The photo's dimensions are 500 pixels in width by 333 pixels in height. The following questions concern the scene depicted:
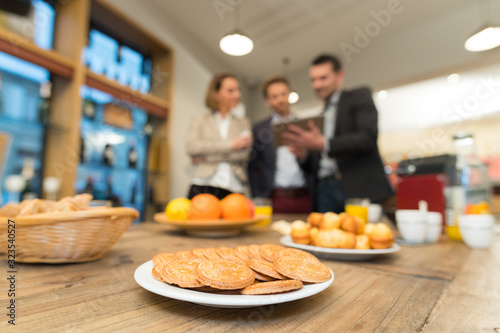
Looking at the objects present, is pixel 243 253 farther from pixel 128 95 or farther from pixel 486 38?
pixel 486 38

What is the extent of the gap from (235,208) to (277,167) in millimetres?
1281

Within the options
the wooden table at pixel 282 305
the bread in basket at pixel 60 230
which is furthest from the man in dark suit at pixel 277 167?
the bread in basket at pixel 60 230

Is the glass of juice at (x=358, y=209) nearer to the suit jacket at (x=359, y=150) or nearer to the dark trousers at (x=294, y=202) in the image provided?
the suit jacket at (x=359, y=150)

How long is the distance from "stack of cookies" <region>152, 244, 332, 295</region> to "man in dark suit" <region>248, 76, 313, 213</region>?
1607 mm

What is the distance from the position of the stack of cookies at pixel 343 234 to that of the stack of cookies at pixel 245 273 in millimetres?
259

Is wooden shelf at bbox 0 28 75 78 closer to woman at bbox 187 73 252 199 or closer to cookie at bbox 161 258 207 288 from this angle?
woman at bbox 187 73 252 199

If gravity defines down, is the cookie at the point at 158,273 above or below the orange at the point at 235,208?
below

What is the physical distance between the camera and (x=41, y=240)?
1.72 ft

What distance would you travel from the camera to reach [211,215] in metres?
0.96

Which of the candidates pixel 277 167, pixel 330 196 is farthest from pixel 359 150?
pixel 277 167

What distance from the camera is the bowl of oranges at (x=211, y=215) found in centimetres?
93

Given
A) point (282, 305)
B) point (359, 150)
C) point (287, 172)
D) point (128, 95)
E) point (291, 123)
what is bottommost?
point (282, 305)

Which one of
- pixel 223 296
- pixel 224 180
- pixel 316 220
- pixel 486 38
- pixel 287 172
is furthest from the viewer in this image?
pixel 486 38

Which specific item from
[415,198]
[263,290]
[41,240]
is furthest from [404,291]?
[415,198]
